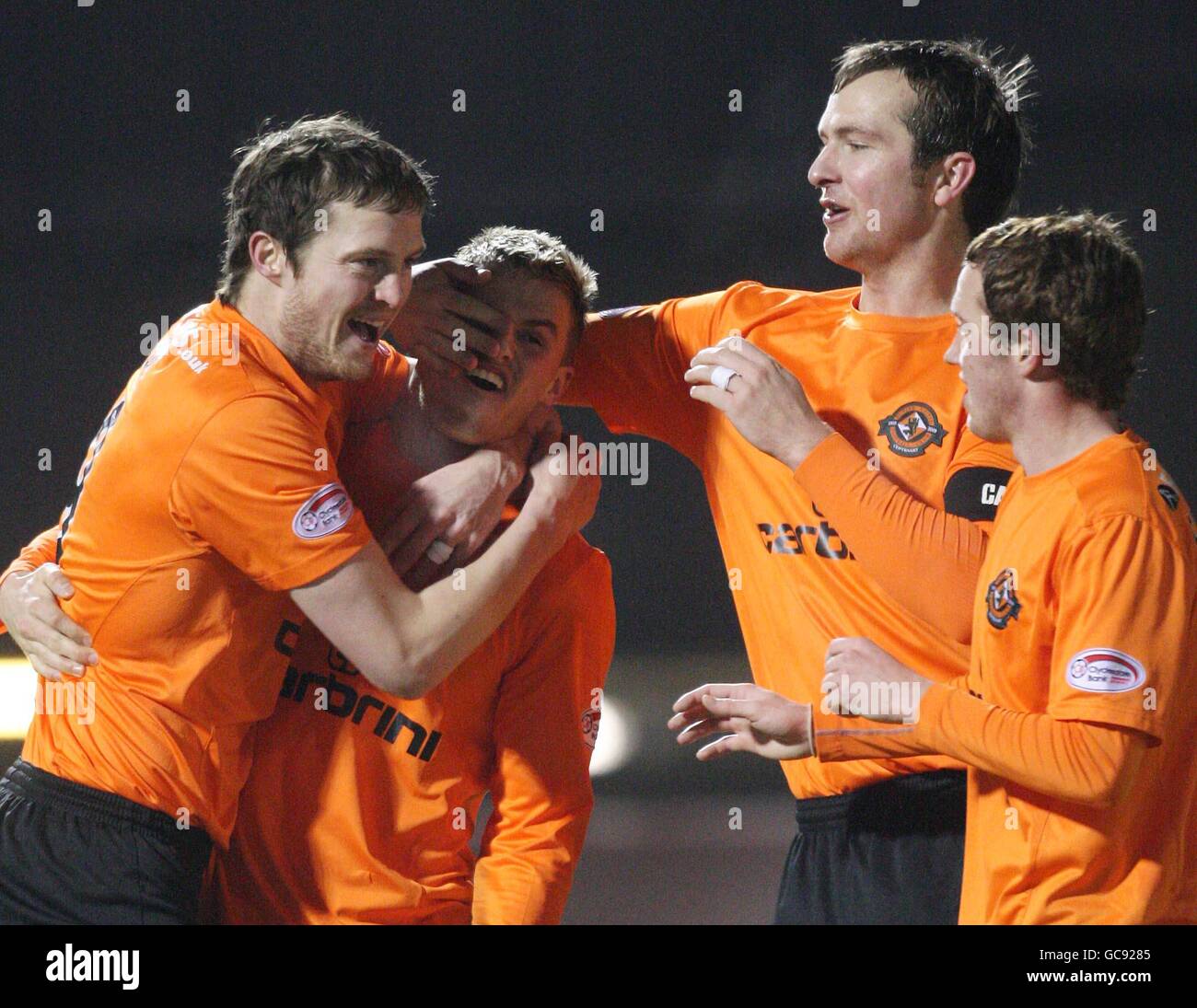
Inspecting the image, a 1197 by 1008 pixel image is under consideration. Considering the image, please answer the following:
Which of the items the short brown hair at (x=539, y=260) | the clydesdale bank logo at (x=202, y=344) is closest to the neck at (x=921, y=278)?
the short brown hair at (x=539, y=260)

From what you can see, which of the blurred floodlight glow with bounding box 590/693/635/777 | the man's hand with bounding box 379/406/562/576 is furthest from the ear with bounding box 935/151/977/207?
the blurred floodlight glow with bounding box 590/693/635/777

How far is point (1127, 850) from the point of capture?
2.23 meters

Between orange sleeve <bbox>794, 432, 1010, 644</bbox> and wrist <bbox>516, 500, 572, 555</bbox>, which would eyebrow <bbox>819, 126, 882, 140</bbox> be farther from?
wrist <bbox>516, 500, 572, 555</bbox>

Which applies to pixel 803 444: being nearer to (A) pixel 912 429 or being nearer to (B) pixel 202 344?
(A) pixel 912 429

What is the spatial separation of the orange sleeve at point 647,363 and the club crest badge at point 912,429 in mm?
386

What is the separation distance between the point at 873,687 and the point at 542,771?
68 centimetres

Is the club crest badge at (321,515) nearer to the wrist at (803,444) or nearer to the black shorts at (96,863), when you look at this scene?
the black shorts at (96,863)

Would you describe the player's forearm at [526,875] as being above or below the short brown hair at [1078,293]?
below

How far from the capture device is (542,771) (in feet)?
8.83

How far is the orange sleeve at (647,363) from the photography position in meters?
→ 2.96

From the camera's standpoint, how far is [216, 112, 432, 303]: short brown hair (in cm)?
254
